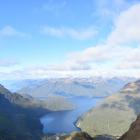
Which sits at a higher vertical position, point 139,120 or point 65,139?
point 139,120

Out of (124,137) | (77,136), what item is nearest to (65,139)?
(77,136)

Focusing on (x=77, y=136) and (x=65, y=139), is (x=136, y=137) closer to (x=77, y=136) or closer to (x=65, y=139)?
(x=77, y=136)

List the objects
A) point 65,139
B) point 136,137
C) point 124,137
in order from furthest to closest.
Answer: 1. point 65,139
2. point 124,137
3. point 136,137

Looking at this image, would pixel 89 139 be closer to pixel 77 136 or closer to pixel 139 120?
pixel 77 136

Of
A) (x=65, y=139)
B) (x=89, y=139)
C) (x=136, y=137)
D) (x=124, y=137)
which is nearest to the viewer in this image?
(x=136, y=137)

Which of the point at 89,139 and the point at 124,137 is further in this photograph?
the point at 89,139

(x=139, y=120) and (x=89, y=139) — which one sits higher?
(x=139, y=120)

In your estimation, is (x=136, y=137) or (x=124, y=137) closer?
(x=136, y=137)

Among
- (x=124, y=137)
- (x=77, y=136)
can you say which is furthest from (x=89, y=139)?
(x=124, y=137)

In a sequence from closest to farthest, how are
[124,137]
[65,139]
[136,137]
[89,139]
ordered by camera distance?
[136,137]
[124,137]
[89,139]
[65,139]
